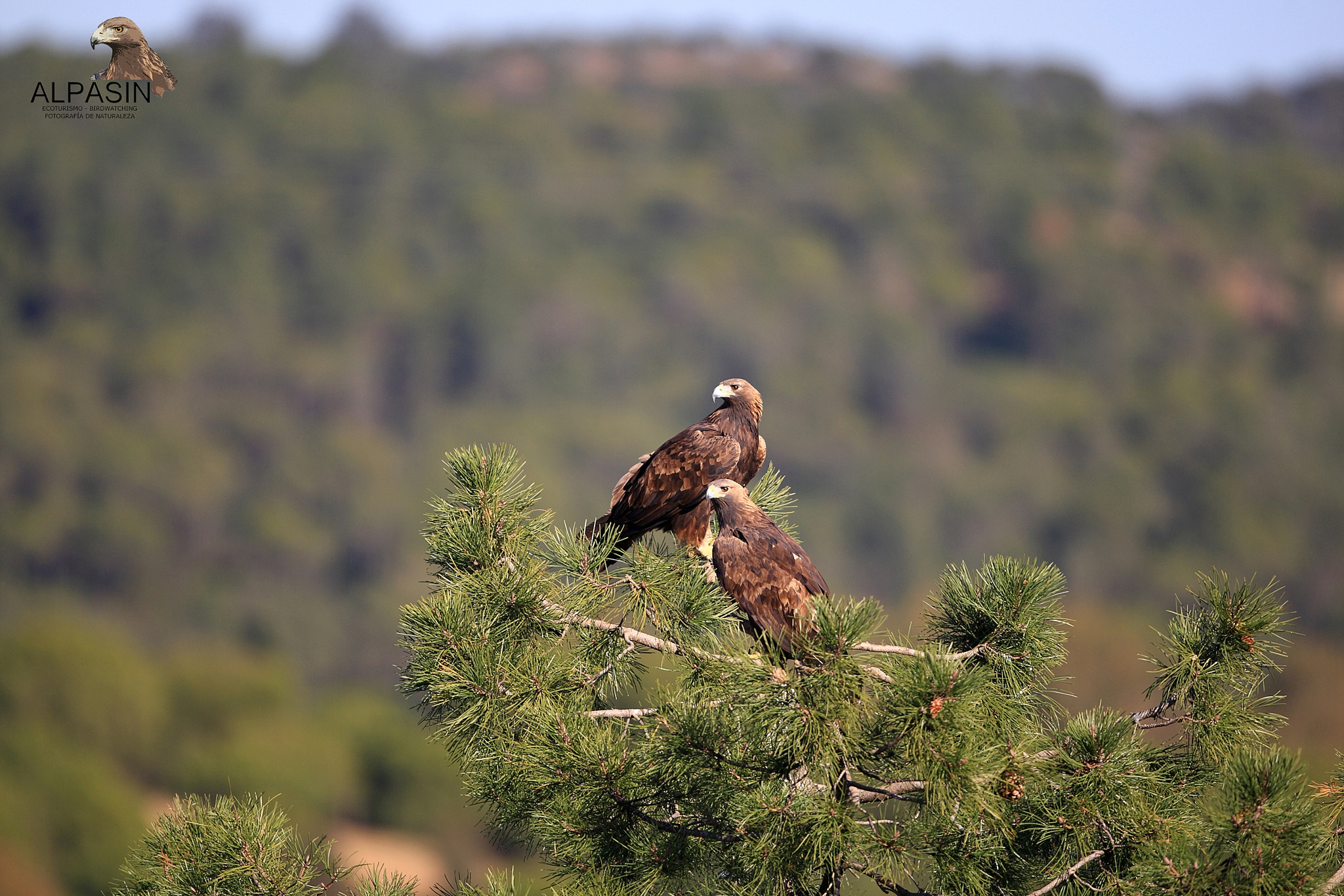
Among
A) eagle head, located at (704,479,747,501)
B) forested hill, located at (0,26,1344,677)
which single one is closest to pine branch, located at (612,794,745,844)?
eagle head, located at (704,479,747,501)

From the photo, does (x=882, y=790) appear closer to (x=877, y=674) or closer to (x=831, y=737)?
(x=831, y=737)

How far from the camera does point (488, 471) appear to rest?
534 cm

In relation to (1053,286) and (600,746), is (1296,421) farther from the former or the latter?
(600,746)

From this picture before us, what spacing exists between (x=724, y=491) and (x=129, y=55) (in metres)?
7.34

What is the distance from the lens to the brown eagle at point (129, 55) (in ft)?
32.5

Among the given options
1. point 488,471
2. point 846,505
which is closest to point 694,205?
point 846,505

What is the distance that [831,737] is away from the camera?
162 inches

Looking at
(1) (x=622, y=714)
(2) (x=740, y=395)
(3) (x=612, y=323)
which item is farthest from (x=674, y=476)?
(3) (x=612, y=323)

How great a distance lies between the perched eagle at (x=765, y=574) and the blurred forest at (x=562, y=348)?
1781 inches

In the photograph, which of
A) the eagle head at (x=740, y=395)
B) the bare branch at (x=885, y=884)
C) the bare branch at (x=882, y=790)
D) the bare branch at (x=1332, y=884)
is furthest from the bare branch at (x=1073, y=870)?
the eagle head at (x=740, y=395)

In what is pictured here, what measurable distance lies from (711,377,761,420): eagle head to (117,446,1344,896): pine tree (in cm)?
236

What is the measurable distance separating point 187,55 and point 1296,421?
120162 mm

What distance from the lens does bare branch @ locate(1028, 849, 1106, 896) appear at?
14.1ft

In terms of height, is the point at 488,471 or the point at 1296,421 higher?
the point at 1296,421
